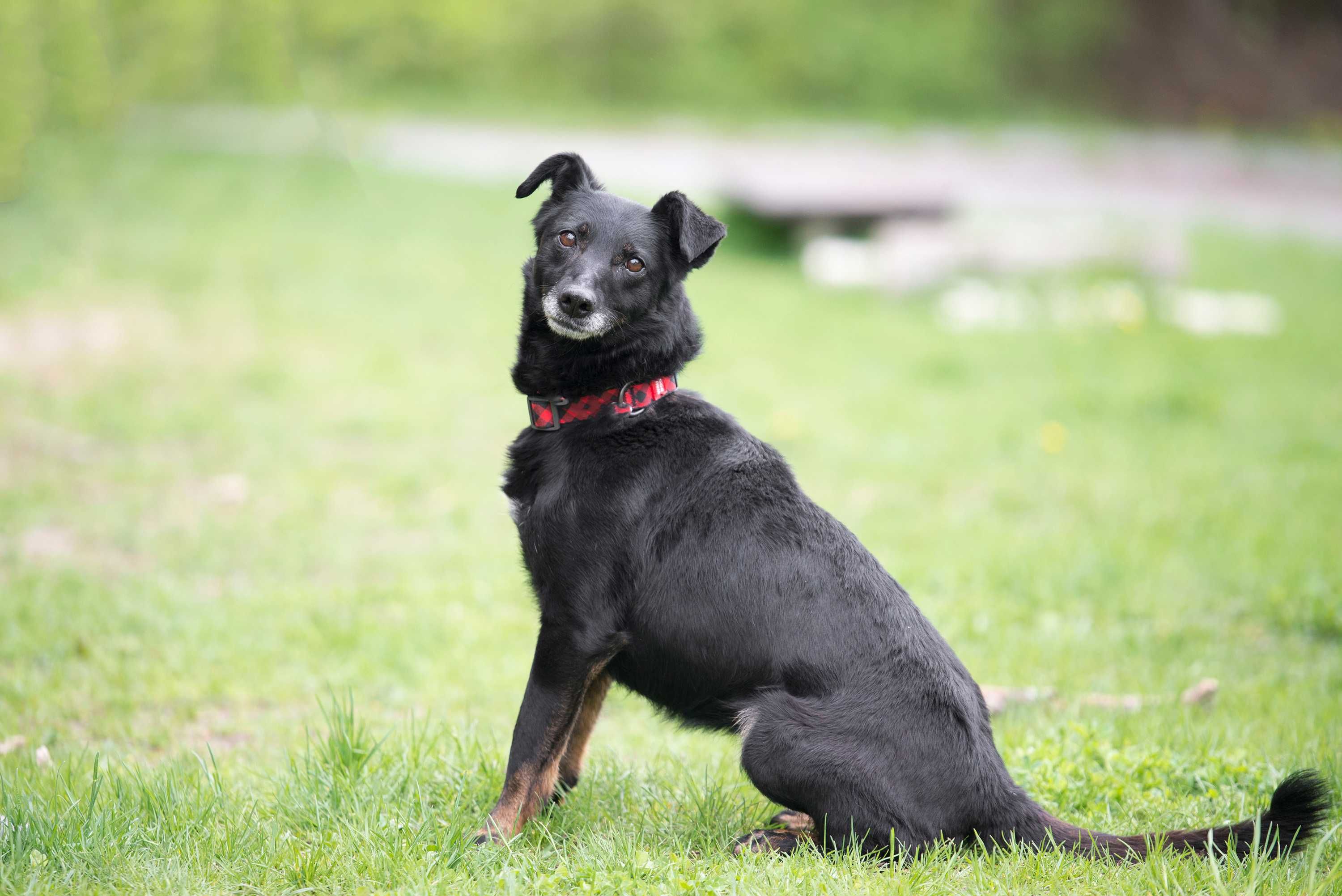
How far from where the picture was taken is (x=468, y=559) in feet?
18.4

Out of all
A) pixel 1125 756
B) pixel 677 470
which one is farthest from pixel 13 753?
pixel 1125 756

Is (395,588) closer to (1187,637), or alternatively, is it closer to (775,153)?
(1187,637)

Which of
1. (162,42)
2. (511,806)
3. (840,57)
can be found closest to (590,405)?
(511,806)

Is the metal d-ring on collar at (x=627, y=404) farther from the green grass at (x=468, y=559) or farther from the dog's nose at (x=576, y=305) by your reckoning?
the green grass at (x=468, y=559)

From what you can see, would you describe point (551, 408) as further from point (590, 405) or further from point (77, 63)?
point (77, 63)

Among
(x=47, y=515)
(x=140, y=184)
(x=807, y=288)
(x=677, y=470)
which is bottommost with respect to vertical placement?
(x=47, y=515)

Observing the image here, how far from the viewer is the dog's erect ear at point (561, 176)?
345cm

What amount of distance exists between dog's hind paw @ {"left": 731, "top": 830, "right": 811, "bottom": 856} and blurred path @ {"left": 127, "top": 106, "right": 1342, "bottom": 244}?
10230mm

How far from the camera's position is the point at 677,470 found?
10.2 ft

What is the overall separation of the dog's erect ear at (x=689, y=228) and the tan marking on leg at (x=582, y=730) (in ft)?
4.24

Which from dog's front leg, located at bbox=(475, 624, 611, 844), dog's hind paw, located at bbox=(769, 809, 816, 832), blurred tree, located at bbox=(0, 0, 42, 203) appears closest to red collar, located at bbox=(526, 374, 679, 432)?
dog's front leg, located at bbox=(475, 624, 611, 844)

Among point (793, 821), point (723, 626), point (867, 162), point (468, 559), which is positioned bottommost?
point (793, 821)

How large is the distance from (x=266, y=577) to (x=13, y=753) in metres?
1.87

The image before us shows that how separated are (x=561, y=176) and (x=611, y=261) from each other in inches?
17.1
